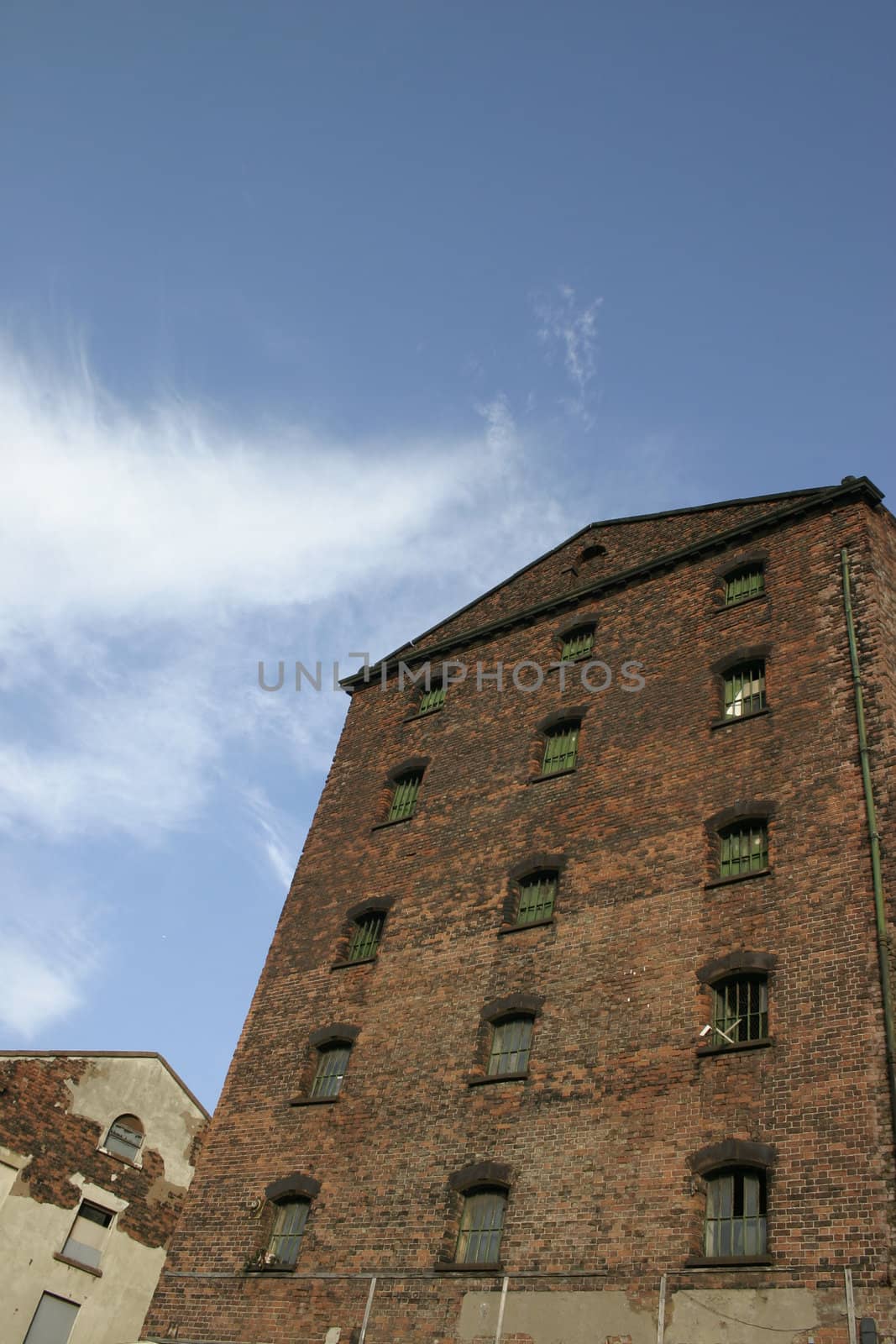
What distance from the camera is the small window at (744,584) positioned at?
69.7ft

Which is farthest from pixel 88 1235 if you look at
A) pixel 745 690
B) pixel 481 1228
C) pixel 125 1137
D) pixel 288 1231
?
pixel 745 690

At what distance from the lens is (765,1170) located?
540 inches

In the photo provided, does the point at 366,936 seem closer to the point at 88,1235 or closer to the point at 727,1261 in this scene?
Result: the point at 727,1261

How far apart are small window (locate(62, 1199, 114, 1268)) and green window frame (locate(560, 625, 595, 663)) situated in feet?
52.0

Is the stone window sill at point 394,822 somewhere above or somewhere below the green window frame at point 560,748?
below

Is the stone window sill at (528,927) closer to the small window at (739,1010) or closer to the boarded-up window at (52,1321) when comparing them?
the small window at (739,1010)

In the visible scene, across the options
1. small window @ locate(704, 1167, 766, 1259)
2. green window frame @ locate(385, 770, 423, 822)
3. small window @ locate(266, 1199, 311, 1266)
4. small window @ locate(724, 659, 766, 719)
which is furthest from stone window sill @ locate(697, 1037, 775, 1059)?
green window frame @ locate(385, 770, 423, 822)

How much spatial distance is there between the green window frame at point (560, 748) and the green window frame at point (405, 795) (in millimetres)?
3095

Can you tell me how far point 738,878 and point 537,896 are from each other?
4.01m

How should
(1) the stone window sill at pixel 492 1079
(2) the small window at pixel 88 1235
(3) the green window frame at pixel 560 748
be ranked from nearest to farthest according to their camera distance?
(1) the stone window sill at pixel 492 1079
(3) the green window frame at pixel 560 748
(2) the small window at pixel 88 1235

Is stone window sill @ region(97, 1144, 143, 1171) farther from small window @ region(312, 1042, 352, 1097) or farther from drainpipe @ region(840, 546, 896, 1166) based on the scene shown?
drainpipe @ region(840, 546, 896, 1166)

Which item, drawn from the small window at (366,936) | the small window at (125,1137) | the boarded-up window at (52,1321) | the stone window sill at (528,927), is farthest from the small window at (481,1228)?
the small window at (125,1137)

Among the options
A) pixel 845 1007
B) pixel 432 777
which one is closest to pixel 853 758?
pixel 845 1007

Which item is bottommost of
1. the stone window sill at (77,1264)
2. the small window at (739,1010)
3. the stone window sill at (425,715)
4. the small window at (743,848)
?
the stone window sill at (77,1264)
